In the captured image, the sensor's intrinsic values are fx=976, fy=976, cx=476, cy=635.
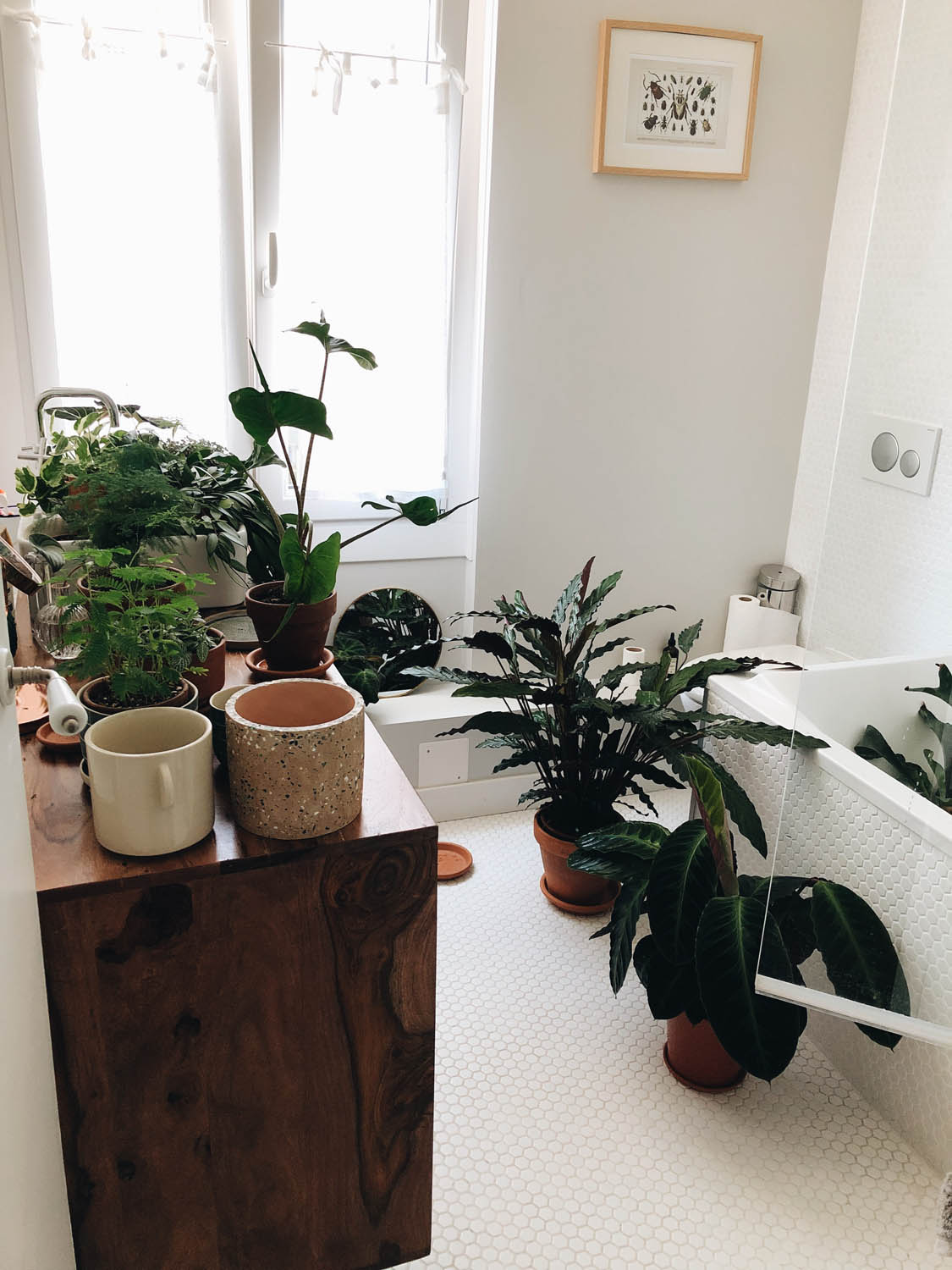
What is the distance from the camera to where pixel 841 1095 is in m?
1.71

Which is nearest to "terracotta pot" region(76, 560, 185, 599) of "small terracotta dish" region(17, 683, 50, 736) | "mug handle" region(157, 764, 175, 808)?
"small terracotta dish" region(17, 683, 50, 736)

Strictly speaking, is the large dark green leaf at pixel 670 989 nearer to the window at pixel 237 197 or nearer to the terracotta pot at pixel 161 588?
the terracotta pot at pixel 161 588

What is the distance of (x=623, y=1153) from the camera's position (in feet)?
5.17

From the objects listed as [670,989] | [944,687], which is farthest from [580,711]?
[944,687]

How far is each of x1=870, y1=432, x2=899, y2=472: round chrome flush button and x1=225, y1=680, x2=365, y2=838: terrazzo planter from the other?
769 mm

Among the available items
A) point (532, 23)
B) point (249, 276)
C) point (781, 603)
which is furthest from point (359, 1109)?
point (532, 23)

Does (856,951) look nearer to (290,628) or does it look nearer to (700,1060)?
(700,1060)

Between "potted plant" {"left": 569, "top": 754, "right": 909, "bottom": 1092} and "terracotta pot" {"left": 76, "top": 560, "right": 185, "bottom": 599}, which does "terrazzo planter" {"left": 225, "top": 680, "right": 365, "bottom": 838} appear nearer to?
"terracotta pot" {"left": 76, "top": 560, "right": 185, "bottom": 599}

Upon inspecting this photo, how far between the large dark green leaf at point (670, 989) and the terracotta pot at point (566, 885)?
50cm

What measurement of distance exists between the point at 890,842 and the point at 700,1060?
1.96 ft

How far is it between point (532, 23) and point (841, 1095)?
2222 mm

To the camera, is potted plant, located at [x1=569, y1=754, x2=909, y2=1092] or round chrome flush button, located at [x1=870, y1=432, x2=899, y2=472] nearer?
round chrome flush button, located at [x1=870, y1=432, x2=899, y2=472]

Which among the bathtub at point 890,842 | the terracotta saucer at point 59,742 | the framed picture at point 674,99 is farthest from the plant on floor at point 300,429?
the framed picture at point 674,99

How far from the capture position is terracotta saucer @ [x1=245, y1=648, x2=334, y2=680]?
1188 millimetres
